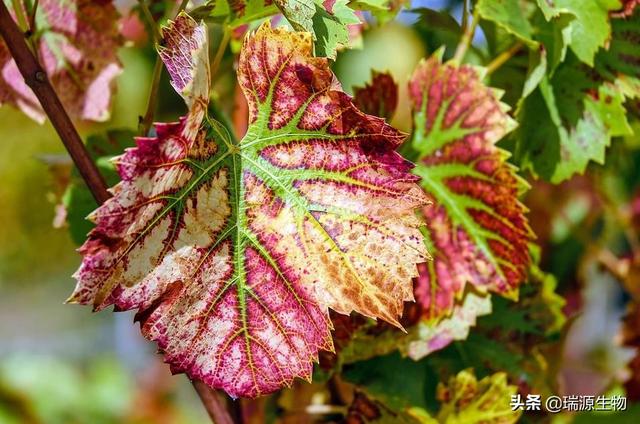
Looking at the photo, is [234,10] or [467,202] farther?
[467,202]

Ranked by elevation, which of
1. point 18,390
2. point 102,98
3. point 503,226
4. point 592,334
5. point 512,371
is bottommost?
point 592,334

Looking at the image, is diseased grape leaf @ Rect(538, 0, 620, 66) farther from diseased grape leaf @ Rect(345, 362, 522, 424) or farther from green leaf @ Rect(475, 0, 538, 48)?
diseased grape leaf @ Rect(345, 362, 522, 424)

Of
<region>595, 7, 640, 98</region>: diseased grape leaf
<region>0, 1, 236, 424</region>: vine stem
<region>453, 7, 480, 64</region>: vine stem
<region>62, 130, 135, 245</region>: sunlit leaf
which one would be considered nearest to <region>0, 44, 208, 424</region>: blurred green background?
<region>62, 130, 135, 245</region>: sunlit leaf

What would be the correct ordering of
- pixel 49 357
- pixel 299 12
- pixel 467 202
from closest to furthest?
1. pixel 299 12
2. pixel 467 202
3. pixel 49 357

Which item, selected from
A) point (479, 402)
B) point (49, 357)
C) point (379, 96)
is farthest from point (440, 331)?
point (49, 357)

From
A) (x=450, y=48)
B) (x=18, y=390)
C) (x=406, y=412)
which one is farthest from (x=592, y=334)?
(x=406, y=412)

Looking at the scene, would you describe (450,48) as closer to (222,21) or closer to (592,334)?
(222,21)

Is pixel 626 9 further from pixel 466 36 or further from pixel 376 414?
pixel 376 414
